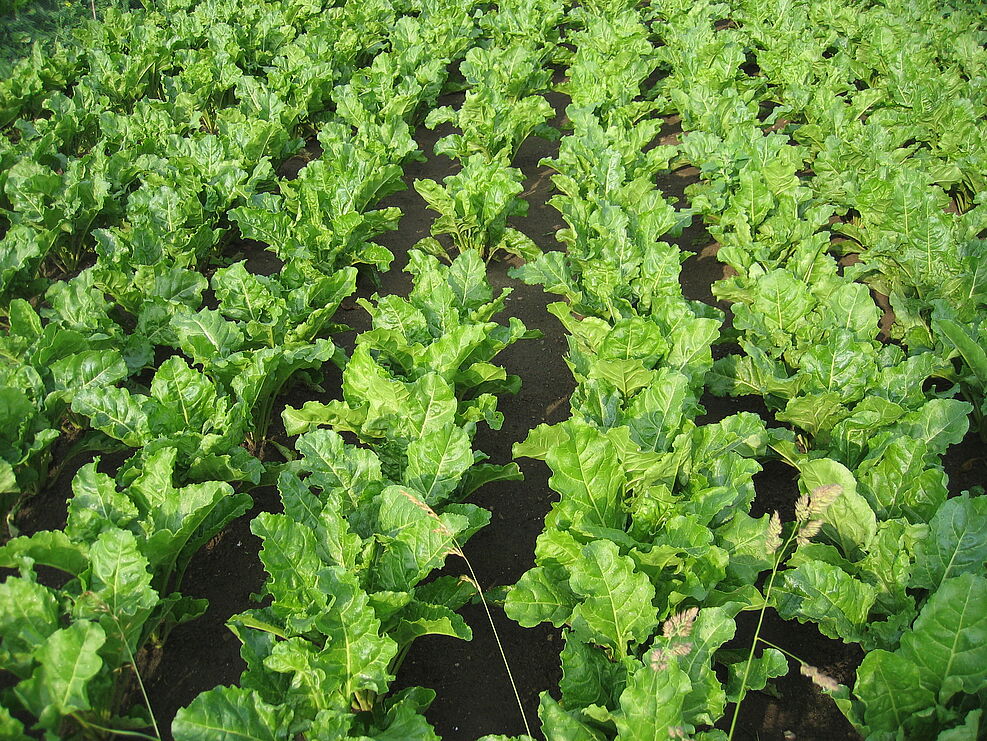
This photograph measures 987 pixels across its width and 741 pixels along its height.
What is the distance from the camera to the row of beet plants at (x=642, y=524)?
2.94m

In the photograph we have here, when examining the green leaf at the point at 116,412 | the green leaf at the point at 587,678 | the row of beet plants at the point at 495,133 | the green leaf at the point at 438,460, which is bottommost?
the green leaf at the point at 587,678

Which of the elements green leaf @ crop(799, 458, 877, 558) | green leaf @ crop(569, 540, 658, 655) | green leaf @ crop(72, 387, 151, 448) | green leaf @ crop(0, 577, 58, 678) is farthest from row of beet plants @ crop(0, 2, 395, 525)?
green leaf @ crop(799, 458, 877, 558)

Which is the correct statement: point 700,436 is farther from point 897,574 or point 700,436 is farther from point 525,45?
point 525,45

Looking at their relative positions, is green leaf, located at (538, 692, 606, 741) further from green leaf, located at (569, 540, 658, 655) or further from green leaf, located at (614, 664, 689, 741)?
green leaf, located at (569, 540, 658, 655)

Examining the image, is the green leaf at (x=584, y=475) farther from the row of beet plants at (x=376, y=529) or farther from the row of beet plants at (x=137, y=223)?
the row of beet plants at (x=137, y=223)

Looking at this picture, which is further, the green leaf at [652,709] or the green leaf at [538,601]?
the green leaf at [538,601]

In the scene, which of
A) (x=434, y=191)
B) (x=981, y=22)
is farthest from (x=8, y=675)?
(x=981, y=22)

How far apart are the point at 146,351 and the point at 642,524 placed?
3.57 m

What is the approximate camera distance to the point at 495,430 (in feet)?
17.1

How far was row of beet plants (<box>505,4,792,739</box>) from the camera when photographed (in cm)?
294

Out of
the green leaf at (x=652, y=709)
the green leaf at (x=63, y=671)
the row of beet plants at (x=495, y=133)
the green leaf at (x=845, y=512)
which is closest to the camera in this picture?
the green leaf at (x=652, y=709)

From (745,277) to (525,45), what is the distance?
6223 mm

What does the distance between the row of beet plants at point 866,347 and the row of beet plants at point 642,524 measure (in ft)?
1.19

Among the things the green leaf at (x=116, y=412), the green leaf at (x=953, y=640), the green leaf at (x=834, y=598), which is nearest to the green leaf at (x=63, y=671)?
the green leaf at (x=116, y=412)
